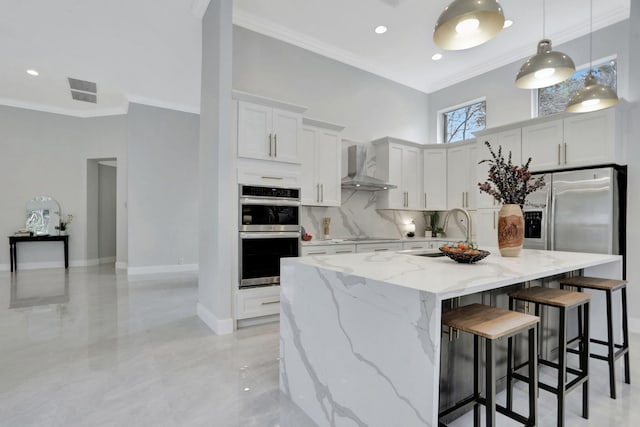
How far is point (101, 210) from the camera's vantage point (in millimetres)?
8445

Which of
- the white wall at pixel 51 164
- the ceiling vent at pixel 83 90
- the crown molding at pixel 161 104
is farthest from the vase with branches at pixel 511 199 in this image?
the white wall at pixel 51 164

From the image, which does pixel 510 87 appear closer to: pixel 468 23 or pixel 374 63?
pixel 374 63

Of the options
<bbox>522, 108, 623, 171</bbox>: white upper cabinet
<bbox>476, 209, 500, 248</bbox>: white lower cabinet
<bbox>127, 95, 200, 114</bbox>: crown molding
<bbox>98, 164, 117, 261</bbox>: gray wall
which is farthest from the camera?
<bbox>98, 164, 117, 261</bbox>: gray wall

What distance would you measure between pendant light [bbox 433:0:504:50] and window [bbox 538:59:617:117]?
10.7 feet

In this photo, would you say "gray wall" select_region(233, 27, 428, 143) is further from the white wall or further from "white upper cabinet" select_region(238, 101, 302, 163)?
the white wall

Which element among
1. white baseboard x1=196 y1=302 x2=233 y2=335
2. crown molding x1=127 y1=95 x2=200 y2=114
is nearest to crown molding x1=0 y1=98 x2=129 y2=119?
crown molding x1=127 y1=95 x2=200 y2=114

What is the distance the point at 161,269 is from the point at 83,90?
3865mm

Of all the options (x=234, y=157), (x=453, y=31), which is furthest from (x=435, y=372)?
(x=234, y=157)

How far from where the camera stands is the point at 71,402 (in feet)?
6.72

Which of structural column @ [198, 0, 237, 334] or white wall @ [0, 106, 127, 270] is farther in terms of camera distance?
white wall @ [0, 106, 127, 270]

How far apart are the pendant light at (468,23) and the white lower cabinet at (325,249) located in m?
2.50

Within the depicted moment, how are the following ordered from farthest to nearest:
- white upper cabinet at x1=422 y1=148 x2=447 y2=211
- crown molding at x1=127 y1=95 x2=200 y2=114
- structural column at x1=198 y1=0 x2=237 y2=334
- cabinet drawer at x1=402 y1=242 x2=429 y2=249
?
1. crown molding at x1=127 y1=95 x2=200 y2=114
2. white upper cabinet at x1=422 y1=148 x2=447 y2=211
3. cabinet drawer at x1=402 y1=242 x2=429 y2=249
4. structural column at x1=198 y1=0 x2=237 y2=334

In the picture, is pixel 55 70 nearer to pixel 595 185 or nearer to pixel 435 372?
pixel 435 372

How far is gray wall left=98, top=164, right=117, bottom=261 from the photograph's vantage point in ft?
27.6
